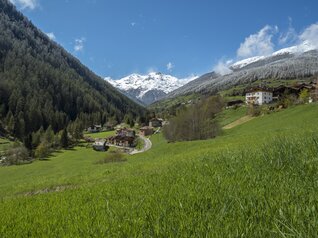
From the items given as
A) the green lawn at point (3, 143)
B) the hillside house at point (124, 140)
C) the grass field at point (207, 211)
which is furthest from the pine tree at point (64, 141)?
the grass field at point (207, 211)

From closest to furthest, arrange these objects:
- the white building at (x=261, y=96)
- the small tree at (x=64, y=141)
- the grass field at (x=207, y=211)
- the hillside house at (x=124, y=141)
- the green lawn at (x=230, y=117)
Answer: the grass field at (x=207, y=211)
the green lawn at (x=230, y=117)
the small tree at (x=64, y=141)
the hillside house at (x=124, y=141)
the white building at (x=261, y=96)

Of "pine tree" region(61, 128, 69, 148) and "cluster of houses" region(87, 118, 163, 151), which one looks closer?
"cluster of houses" region(87, 118, 163, 151)

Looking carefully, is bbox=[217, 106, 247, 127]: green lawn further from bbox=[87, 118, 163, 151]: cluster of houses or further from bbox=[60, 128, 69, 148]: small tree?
bbox=[60, 128, 69, 148]: small tree

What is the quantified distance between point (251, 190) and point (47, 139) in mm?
143241

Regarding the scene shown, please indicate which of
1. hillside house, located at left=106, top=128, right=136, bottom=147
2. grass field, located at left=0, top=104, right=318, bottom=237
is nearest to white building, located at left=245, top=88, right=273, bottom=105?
hillside house, located at left=106, top=128, right=136, bottom=147

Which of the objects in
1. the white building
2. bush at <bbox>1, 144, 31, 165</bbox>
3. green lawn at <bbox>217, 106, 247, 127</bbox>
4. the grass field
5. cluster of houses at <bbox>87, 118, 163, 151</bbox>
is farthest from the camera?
the white building

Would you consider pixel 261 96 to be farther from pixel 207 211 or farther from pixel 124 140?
pixel 207 211

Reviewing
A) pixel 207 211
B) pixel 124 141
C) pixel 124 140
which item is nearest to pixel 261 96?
pixel 124 140

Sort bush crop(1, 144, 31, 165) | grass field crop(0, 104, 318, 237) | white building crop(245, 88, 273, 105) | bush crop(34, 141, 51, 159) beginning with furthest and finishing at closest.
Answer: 1. white building crop(245, 88, 273, 105)
2. bush crop(34, 141, 51, 159)
3. bush crop(1, 144, 31, 165)
4. grass field crop(0, 104, 318, 237)

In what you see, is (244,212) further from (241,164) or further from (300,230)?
(241,164)

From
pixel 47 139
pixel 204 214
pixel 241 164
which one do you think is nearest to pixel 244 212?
pixel 204 214

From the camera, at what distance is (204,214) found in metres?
3.23

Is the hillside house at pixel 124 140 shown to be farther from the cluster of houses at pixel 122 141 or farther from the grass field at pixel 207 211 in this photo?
the grass field at pixel 207 211

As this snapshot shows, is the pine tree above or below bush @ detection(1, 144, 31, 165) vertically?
above
